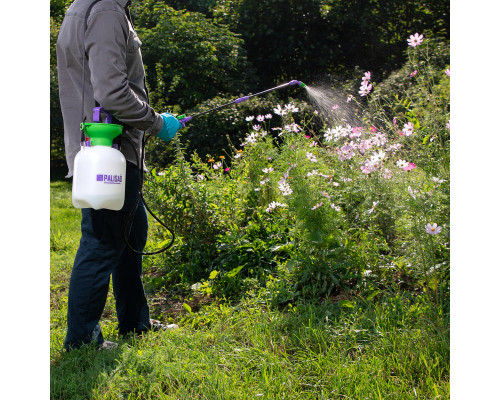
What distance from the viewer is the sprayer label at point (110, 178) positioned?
202 cm

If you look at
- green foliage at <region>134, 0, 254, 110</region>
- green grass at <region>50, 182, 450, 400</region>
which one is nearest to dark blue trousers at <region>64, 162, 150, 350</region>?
green grass at <region>50, 182, 450, 400</region>

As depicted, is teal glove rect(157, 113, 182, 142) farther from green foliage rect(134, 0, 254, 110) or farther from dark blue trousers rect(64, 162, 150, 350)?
green foliage rect(134, 0, 254, 110)

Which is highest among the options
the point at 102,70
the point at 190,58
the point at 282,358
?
the point at 190,58

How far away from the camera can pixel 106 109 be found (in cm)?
219

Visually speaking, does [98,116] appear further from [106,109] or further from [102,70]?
[102,70]

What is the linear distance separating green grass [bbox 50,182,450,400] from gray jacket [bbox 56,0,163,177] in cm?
90

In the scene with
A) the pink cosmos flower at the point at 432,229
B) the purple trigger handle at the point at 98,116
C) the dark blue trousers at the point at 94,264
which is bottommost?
the dark blue trousers at the point at 94,264

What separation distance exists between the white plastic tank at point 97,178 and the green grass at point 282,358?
666mm

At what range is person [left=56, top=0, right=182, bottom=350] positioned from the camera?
2.12 metres

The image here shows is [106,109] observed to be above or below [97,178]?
above

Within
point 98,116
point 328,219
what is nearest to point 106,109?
point 98,116

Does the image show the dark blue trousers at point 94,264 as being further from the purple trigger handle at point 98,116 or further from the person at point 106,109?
the purple trigger handle at point 98,116

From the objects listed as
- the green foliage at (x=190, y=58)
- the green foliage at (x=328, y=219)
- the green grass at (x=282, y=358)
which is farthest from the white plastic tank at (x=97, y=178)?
the green foliage at (x=190, y=58)

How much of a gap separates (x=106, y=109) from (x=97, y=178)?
34 centimetres
